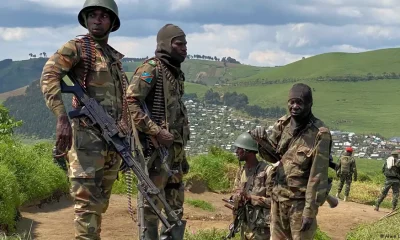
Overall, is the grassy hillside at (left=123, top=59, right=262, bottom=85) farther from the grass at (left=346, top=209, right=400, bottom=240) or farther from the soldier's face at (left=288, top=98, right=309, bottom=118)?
the soldier's face at (left=288, top=98, right=309, bottom=118)

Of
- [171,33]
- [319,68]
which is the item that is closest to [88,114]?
[171,33]

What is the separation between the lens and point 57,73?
4.36 m

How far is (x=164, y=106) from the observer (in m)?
5.38

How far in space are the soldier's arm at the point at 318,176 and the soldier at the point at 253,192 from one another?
1.32 meters

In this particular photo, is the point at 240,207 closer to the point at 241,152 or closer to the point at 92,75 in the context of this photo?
the point at 241,152

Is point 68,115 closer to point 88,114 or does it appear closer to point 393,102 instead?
point 88,114

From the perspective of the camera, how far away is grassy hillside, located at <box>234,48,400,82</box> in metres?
141

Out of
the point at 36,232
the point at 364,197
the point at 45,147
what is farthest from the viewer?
the point at 364,197

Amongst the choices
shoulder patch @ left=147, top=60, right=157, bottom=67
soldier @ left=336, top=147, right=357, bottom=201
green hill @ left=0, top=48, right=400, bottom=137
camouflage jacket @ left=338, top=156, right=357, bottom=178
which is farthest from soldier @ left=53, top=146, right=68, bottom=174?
green hill @ left=0, top=48, right=400, bottom=137

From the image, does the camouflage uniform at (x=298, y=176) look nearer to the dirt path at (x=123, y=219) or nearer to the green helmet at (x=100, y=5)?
the green helmet at (x=100, y=5)

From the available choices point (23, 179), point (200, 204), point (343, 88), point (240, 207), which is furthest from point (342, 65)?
point (240, 207)

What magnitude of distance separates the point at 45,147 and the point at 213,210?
3876mm

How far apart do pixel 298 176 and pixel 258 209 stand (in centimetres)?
140

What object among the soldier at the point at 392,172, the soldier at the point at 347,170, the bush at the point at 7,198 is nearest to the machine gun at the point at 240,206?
the bush at the point at 7,198
